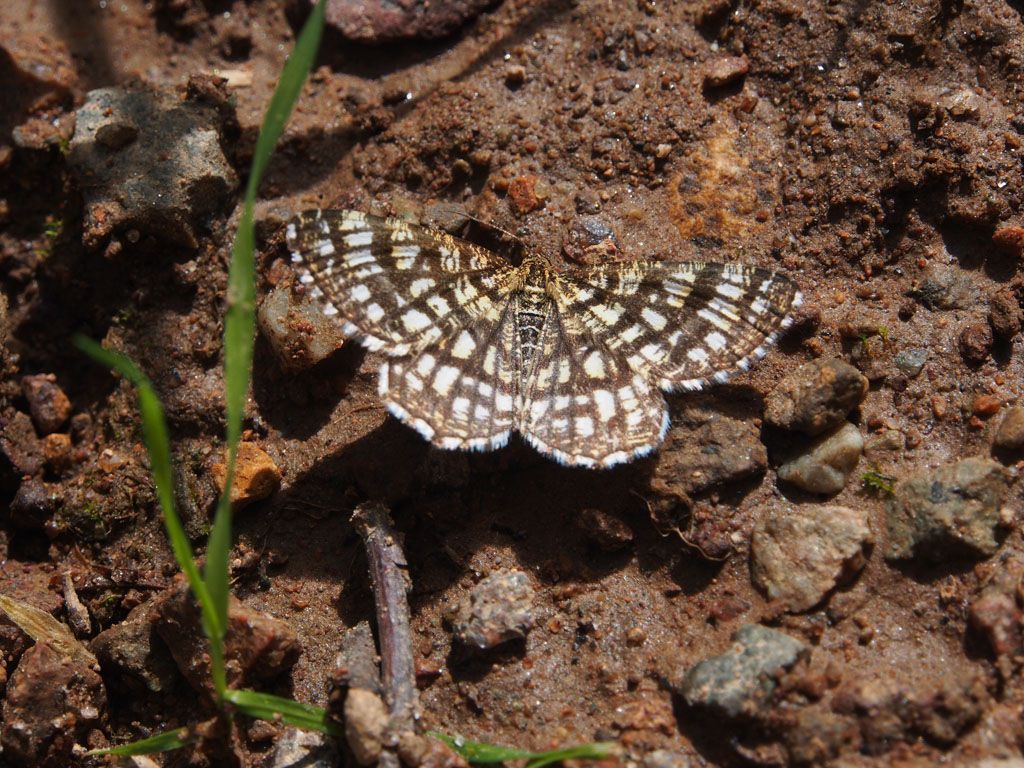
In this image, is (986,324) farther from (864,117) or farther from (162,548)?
(162,548)

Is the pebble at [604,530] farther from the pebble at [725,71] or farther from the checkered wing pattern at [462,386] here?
the pebble at [725,71]

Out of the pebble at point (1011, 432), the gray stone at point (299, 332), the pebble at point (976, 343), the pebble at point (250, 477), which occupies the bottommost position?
the pebble at point (250, 477)

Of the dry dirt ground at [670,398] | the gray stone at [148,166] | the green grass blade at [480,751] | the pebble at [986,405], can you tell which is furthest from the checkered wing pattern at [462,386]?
the pebble at [986,405]

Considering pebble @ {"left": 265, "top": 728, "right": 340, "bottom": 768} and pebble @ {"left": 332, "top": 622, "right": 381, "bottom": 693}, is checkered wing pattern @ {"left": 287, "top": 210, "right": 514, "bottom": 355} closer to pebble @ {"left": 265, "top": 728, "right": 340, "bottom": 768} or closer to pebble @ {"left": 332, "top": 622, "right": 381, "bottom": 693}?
pebble @ {"left": 332, "top": 622, "right": 381, "bottom": 693}

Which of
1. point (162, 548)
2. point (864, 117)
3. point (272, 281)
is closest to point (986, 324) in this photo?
point (864, 117)

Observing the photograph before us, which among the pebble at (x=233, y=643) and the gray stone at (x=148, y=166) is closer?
the pebble at (x=233, y=643)

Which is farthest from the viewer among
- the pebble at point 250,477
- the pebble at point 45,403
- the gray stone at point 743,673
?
the pebble at point 45,403

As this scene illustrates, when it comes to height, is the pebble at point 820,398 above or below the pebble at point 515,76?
below

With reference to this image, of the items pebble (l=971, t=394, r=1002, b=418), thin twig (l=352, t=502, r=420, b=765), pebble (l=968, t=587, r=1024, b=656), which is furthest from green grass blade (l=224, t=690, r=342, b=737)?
pebble (l=971, t=394, r=1002, b=418)
